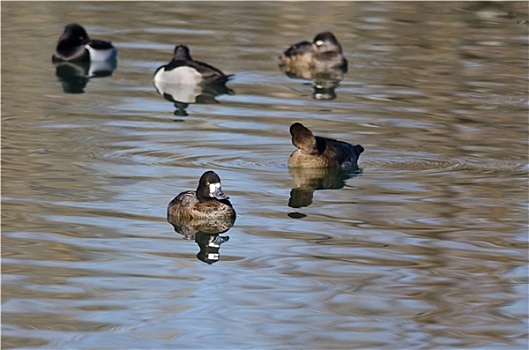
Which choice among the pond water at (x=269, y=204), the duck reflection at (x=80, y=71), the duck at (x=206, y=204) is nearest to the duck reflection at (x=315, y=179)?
the pond water at (x=269, y=204)

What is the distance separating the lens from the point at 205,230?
11.3m

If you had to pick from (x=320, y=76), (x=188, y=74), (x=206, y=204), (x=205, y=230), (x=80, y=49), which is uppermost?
(x=80, y=49)

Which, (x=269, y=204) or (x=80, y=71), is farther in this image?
(x=80, y=71)

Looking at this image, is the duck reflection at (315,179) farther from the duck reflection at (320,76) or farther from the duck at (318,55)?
the duck at (318,55)

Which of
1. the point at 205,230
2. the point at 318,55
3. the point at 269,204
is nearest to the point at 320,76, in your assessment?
the point at 318,55

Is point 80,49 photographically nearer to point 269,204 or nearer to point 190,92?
point 190,92

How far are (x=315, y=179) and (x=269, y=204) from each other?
1580mm

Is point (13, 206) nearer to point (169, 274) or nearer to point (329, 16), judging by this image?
point (169, 274)

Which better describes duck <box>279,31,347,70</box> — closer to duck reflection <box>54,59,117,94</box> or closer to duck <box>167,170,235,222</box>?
duck reflection <box>54,59,117,94</box>

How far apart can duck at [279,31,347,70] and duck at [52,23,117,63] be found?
3139 mm

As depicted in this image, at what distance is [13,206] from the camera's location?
11883 millimetres

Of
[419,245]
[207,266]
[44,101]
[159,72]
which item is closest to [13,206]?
[207,266]

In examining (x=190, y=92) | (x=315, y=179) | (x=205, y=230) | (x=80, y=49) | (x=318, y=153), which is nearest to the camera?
(x=205, y=230)

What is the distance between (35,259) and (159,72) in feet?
32.1
